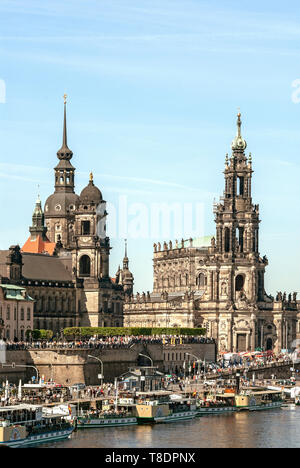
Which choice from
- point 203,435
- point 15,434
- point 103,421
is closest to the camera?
point 15,434

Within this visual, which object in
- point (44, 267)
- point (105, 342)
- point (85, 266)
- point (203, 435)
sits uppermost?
point (85, 266)

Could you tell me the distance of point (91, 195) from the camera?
620 feet

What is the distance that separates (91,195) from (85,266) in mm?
10996

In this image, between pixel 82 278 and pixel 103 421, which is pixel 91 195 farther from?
pixel 103 421

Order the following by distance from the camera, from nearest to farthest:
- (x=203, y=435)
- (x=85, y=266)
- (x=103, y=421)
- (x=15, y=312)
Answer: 1. (x=203, y=435)
2. (x=103, y=421)
3. (x=15, y=312)
4. (x=85, y=266)

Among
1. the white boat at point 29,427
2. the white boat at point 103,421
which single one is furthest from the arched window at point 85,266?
the white boat at point 29,427

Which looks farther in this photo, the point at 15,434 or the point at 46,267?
the point at 46,267

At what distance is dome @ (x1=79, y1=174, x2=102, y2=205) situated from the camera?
188500 millimetres

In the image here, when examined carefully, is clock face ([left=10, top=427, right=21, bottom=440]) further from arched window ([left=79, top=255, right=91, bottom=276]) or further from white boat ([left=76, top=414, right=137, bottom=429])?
arched window ([left=79, top=255, right=91, bottom=276])

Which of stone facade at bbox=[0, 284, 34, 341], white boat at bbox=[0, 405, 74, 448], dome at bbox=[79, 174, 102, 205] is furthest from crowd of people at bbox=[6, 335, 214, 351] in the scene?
white boat at bbox=[0, 405, 74, 448]

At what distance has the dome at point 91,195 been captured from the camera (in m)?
188

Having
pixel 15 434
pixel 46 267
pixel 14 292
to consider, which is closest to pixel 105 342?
pixel 14 292

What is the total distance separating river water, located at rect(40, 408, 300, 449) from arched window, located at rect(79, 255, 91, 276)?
65088mm

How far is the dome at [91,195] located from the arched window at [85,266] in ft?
27.8
